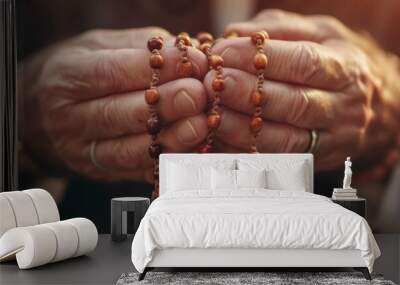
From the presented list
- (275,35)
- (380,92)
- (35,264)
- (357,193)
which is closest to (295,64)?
(275,35)

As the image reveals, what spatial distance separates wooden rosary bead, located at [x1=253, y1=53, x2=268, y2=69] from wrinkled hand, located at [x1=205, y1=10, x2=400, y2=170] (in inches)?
2.4

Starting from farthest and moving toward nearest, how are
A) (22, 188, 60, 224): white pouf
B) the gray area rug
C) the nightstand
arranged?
the nightstand
(22, 188, 60, 224): white pouf
the gray area rug

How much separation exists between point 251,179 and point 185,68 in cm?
150

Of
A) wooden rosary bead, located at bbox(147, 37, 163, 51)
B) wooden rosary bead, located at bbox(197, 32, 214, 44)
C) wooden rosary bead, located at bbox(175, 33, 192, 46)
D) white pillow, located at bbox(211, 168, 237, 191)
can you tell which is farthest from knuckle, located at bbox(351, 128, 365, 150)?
wooden rosary bead, located at bbox(147, 37, 163, 51)

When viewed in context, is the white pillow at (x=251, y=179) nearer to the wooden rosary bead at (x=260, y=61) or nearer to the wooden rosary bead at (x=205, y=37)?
the wooden rosary bead at (x=260, y=61)

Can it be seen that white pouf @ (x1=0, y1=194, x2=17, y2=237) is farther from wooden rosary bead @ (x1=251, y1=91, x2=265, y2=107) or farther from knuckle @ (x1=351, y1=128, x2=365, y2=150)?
knuckle @ (x1=351, y1=128, x2=365, y2=150)

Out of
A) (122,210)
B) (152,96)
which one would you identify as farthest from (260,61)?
(122,210)

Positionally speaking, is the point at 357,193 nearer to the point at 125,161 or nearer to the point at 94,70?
the point at 125,161

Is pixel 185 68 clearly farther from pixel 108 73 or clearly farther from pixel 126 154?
pixel 126 154

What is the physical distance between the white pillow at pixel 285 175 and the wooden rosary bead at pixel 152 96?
1.15 meters

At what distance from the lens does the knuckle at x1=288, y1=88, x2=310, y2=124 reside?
7.69 m

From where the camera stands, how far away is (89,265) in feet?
19.7

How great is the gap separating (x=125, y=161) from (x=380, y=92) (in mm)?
2906

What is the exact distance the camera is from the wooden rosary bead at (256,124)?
769cm
